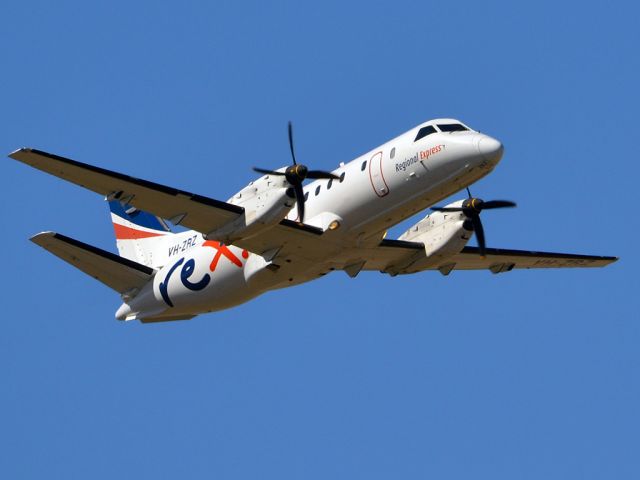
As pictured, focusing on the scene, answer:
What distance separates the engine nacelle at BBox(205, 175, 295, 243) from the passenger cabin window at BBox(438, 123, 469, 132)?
13.4ft

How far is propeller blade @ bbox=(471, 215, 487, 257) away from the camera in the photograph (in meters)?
30.3

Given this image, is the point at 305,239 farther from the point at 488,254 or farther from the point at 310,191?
the point at 488,254

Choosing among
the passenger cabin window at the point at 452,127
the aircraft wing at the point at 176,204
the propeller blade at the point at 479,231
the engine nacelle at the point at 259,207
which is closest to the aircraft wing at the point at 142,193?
the aircraft wing at the point at 176,204

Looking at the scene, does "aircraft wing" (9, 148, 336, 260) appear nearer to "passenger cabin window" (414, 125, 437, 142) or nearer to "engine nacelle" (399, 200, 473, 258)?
"passenger cabin window" (414, 125, 437, 142)

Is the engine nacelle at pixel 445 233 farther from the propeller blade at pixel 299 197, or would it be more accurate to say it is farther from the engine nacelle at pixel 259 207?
the engine nacelle at pixel 259 207

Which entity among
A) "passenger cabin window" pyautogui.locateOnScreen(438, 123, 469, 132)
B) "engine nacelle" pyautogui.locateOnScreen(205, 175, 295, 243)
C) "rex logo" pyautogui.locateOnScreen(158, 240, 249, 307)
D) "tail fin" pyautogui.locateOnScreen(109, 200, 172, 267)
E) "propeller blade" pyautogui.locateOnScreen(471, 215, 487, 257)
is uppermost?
"tail fin" pyautogui.locateOnScreen(109, 200, 172, 267)

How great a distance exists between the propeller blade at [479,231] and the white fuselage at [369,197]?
320cm

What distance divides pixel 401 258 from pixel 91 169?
9.78m

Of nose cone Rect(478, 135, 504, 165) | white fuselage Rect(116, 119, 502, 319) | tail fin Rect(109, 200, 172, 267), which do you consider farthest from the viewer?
tail fin Rect(109, 200, 172, 267)

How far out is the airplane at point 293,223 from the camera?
86.6 feet

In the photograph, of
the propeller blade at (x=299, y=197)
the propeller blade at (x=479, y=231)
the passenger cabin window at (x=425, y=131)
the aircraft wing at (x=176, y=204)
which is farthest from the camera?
the propeller blade at (x=479, y=231)

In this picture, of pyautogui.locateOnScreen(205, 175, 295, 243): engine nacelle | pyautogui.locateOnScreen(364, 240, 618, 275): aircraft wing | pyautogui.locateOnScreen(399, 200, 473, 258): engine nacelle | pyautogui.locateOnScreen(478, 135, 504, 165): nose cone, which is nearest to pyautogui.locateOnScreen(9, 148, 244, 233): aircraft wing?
pyautogui.locateOnScreen(205, 175, 295, 243): engine nacelle

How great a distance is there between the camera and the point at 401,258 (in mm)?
31047

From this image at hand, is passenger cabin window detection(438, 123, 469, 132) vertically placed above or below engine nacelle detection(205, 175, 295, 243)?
above
